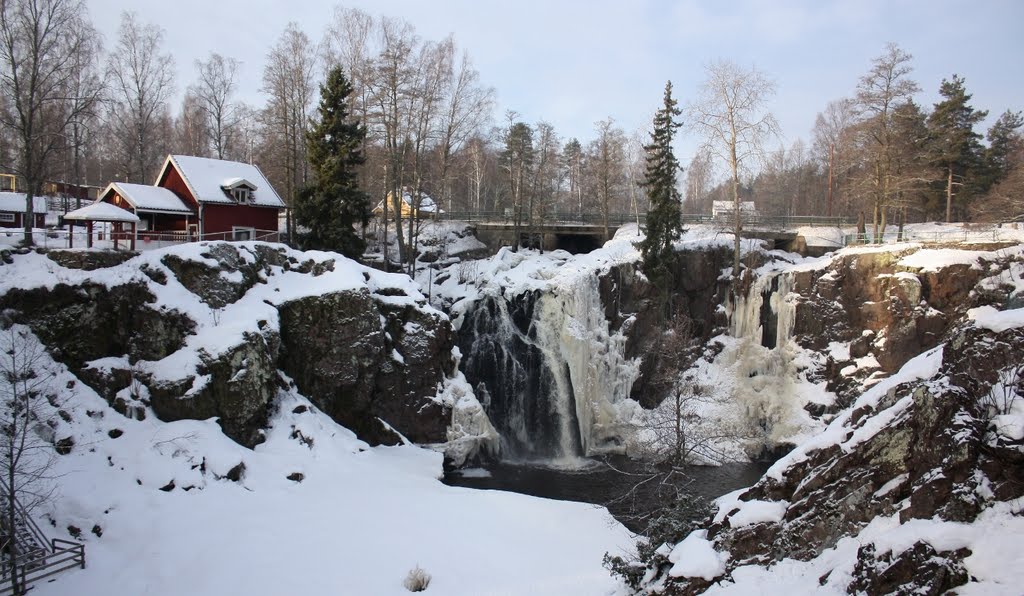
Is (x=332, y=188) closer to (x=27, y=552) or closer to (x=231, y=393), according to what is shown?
(x=231, y=393)

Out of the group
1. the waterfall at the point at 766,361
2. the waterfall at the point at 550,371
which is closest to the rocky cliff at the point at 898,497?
the waterfall at the point at 550,371

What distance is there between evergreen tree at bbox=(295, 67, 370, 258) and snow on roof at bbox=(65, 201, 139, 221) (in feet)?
20.7

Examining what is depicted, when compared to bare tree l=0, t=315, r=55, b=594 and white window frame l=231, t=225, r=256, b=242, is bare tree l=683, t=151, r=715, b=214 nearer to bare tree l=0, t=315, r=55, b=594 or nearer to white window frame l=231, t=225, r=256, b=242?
white window frame l=231, t=225, r=256, b=242

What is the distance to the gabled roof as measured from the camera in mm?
22781

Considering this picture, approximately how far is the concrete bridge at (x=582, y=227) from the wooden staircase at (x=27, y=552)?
24.4m

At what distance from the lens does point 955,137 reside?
3322 centimetres

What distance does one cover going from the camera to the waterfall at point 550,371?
23.7 metres

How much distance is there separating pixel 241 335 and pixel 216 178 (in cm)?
1170

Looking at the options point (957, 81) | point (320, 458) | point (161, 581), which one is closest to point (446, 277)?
point (320, 458)

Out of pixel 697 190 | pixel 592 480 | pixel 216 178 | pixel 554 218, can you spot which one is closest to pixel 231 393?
pixel 592 480

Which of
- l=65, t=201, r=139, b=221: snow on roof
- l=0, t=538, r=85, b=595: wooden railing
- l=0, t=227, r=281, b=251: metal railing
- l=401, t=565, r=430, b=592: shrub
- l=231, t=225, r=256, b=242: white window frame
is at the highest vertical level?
l=65, t=201, r=139, b=221: snow on roof

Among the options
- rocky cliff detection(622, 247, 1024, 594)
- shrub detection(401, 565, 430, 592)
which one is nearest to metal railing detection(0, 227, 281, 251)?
shrub detection(401, 565, 430, 592)

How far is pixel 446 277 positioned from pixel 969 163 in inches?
1262

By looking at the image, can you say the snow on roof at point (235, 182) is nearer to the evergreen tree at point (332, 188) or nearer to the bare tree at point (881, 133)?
the evergreen tree at point (332, 188)
